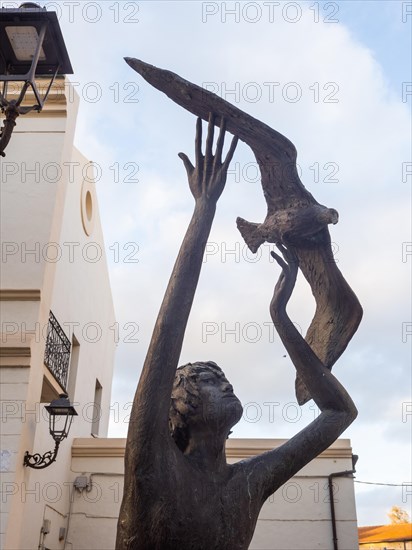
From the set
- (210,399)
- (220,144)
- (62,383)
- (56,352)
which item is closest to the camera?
(210,399)

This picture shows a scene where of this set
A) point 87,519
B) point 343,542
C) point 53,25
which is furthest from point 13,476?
point 343,542

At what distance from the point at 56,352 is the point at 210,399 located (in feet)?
26.7

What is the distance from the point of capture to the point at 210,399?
2.38m

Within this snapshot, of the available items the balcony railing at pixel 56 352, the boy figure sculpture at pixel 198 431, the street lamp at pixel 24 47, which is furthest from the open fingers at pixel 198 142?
the balcony railing at pixel 56 352

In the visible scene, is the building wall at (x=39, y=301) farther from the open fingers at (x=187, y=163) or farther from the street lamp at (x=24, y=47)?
the open fingers at (x=187, y=163)

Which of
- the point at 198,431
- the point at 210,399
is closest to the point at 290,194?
the point at 210,399

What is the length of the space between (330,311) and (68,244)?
10452 millimetres

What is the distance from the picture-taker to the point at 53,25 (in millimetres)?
5406

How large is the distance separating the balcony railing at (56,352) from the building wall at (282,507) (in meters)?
2.26

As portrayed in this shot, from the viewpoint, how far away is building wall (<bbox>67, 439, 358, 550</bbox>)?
11492 mm

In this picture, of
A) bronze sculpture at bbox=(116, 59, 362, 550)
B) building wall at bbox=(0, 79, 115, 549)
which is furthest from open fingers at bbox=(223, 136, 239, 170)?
building wall at bbox=(0, 79, 115, 549)

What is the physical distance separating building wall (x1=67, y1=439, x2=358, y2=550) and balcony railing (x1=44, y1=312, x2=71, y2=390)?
2257 mm

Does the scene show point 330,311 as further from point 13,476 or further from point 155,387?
point 13,476

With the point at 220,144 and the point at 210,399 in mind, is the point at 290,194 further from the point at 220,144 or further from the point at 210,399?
the point at 210,399
